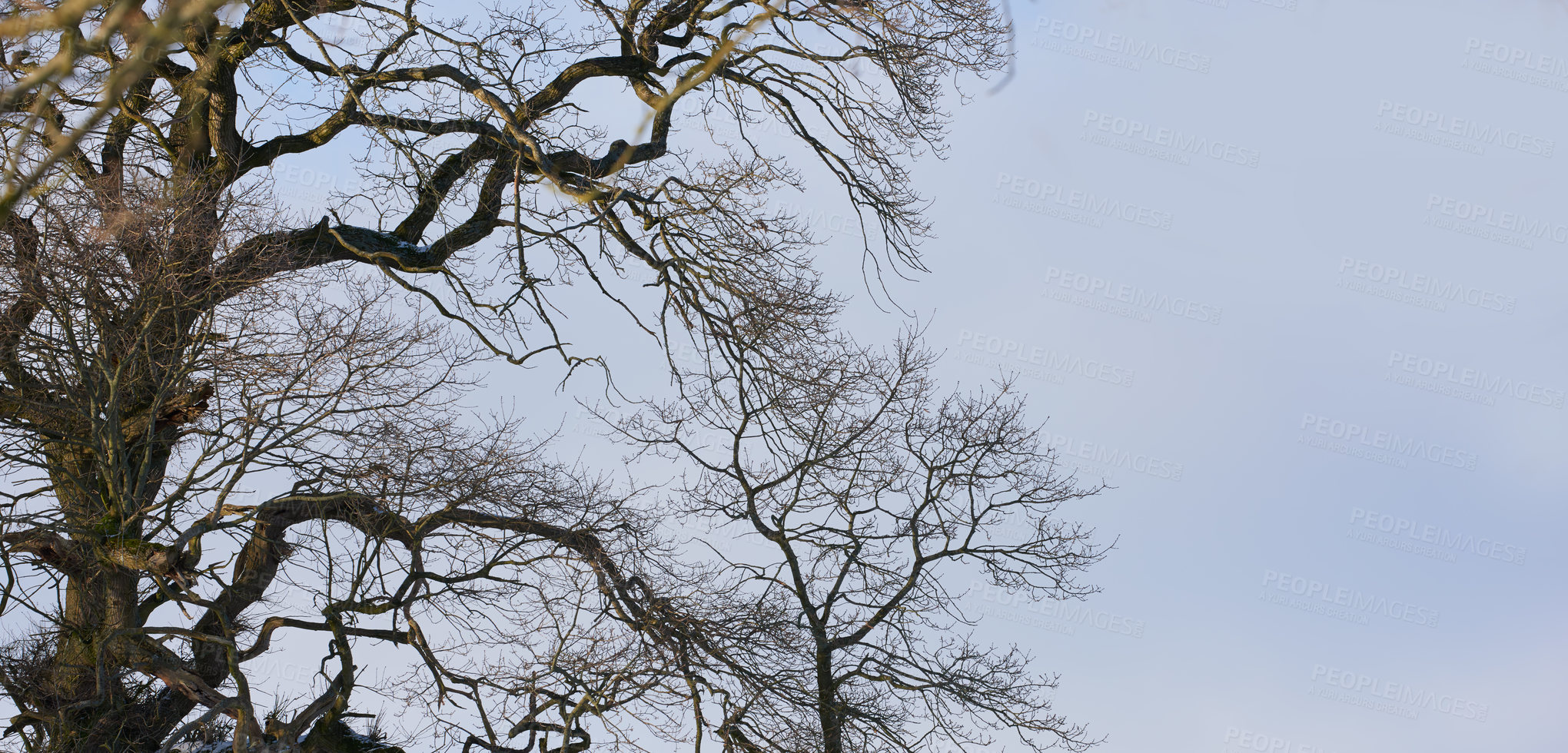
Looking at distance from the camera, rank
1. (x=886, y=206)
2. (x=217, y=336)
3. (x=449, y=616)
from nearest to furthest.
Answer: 1. (x=217, y=336)
2. (x=449, y=616)
3. (x=886, y=206)

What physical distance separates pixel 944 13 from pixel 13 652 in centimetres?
946

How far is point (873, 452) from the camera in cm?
1090

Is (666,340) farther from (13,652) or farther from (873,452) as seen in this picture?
(13,652)

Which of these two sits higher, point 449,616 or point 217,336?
point 217,336

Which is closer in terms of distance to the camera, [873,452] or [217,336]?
[217,336]

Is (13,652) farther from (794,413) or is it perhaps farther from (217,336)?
(794,413)

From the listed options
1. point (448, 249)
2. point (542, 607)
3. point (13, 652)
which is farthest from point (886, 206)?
point (13, 652)

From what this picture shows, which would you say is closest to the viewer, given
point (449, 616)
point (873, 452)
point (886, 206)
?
point (449, 616)

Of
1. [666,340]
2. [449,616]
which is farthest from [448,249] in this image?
[449,616]

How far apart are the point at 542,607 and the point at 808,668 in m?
2.40

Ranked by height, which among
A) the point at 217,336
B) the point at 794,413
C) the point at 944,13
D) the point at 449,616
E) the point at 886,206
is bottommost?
the point at 449,616

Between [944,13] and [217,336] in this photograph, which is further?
[944,13]

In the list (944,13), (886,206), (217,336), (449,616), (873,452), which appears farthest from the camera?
(873,452)

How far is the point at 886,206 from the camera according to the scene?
10242mm
